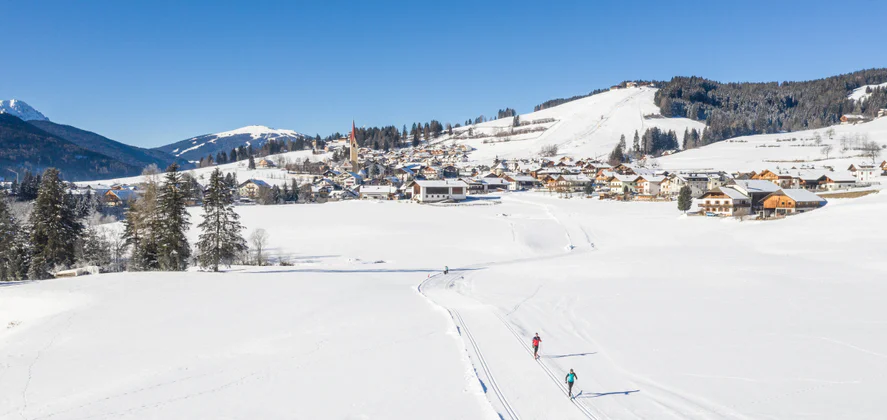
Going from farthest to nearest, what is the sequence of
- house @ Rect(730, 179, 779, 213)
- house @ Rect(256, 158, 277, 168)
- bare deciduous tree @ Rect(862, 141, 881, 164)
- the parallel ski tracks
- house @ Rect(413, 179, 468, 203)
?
house @ Rect(256, 158, 277, 168) → bare deciduous tree @ Rect(862, 141, 881, 164) → house @ Rect(413, 179, 468, 203) → house @ Rect(730, 179, 779, 213) → the parallel ski tracks

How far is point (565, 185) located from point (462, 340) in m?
89.4

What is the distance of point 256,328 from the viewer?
18.8m

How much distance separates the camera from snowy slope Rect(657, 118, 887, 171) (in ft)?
381

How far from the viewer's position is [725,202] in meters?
63.2

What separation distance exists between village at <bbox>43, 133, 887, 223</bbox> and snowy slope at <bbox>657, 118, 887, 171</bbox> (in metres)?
10.4

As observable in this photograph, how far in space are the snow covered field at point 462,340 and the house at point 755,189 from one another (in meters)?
A: 27.5

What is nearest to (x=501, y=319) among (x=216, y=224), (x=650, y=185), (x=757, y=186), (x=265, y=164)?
(x=216, y=224)

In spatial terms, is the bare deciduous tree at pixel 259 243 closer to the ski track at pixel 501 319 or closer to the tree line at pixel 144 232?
the tree line at pixel 144 232

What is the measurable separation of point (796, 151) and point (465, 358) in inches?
6156

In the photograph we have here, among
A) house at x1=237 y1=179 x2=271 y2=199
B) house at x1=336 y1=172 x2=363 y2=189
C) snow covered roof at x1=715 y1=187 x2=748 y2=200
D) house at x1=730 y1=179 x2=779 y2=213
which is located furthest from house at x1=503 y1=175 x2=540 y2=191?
house at x1=237 y1=179 x2=271 y2=199

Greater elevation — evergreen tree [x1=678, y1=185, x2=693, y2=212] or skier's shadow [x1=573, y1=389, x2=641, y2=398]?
evergreen tree [x1=678, y1=185, x2=693, y2=212]

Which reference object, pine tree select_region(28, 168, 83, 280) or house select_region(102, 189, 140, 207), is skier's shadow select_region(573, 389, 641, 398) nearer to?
pine tree select_region(28, 168, 83, 280)

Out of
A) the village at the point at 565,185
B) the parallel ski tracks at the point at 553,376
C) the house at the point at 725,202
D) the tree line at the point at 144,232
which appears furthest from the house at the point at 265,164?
the parallel ski tracks at the point at 553,376

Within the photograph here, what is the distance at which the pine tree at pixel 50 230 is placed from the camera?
31328mm
